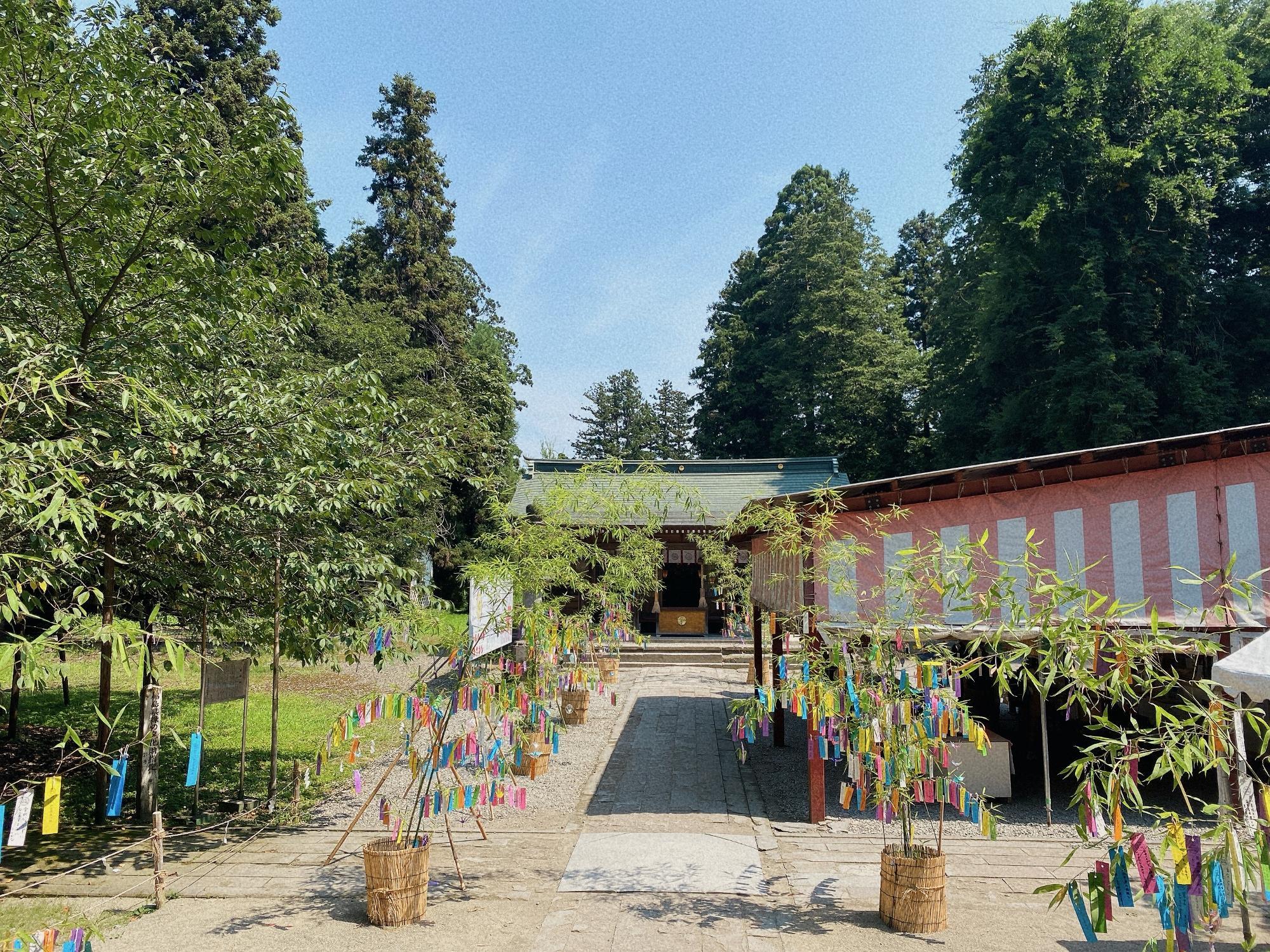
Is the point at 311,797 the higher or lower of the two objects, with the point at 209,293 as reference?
lower

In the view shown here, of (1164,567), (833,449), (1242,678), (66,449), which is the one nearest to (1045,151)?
(833,449)

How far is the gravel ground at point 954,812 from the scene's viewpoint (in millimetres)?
8250

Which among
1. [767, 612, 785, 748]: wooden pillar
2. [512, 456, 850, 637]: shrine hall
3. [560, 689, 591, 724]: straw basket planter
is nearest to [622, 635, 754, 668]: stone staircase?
[512, 456, 850, 637]: shrine hall

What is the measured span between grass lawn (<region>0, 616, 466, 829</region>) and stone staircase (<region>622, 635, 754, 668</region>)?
20.0ft

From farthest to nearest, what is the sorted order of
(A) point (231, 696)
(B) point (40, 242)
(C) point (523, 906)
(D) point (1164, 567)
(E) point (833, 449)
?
(E) point (833, 449) → (A) point (231, 696) → (D) point (1164, 567) → (B) point (40, 242) → (C) point (523, 906)

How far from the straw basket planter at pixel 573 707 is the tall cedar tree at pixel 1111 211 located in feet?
53.2

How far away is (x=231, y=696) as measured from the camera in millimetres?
10047

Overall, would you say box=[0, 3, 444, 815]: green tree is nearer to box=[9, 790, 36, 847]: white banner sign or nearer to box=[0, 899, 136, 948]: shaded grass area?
box=[0, 899, 136, 948]: shaded grass area

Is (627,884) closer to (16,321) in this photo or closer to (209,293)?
(209,293)

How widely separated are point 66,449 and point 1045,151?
85.5 feet

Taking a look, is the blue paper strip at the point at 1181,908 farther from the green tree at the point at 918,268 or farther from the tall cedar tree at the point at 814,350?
the green tree at the point at 918,268

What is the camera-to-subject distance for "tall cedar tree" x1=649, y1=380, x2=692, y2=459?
54688 mm

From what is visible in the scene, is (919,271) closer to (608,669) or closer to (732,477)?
(732,477)

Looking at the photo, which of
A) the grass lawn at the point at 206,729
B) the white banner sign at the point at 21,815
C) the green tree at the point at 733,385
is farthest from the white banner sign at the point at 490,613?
the green tree at the point at 733,385
